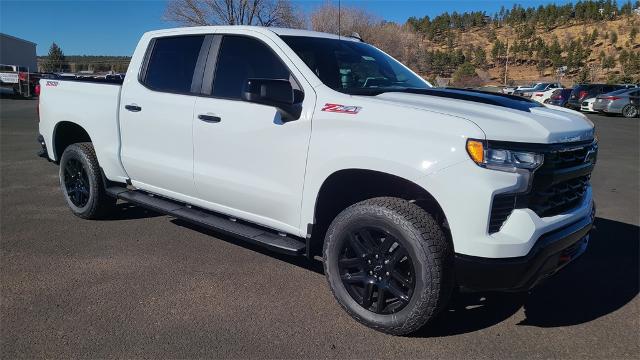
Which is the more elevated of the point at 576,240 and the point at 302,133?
the point at 302,133

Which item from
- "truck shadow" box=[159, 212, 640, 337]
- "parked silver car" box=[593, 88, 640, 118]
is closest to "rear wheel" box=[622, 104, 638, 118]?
"parked silver car" box=[593, 88, 640, 118]

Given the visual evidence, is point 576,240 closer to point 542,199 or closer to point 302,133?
point 542,199

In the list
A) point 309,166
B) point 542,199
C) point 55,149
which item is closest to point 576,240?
point 542,199

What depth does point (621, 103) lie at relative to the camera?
23594 mm

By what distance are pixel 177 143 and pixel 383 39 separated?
43.2 meters

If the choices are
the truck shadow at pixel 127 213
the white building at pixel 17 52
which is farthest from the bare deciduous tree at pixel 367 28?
the white building at pixel 17 52

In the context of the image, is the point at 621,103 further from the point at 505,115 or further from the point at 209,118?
the point at 209,118

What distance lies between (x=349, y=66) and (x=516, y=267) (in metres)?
2.03

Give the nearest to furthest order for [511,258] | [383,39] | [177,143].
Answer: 1. [511,258]
2. [177,143]
3. [383,39]

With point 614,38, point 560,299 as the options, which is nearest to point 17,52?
point 560,299

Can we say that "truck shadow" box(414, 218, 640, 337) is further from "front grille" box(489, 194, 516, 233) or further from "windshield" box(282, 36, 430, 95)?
"windshield" box(282, 36, 430, 95)

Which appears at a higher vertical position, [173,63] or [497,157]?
[173,63]

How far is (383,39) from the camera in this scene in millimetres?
45406

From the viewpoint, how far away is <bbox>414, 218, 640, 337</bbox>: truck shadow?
3527mm
